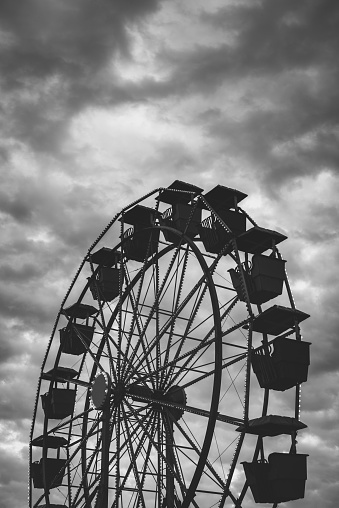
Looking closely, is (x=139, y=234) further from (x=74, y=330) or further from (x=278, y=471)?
(x=278, y=471)

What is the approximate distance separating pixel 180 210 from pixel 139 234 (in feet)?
9.08

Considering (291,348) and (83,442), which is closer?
(291,348)

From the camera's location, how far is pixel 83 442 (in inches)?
909

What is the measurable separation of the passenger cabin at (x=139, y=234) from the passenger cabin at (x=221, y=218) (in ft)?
8.03

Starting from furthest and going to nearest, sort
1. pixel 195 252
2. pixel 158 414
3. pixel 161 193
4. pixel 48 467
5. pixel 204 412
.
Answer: pixel 48 467 < pixel 161 193 < pixel 158 414 < pixel 195 252 < pixel 204 412

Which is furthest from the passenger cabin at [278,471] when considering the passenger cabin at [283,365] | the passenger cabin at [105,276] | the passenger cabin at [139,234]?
the passenger cabin at [105,276]

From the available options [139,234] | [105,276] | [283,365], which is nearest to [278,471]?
[283,365]

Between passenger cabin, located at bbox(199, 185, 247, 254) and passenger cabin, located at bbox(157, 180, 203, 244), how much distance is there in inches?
14.0

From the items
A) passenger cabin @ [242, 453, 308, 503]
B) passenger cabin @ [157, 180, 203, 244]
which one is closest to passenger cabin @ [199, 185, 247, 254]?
passenger cabin @ [157, 180, 203, 244]

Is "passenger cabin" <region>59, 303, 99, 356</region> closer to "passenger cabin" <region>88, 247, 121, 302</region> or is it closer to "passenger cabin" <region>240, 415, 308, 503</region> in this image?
"passenger cabin" <region>88, 247, 121, 302</region>

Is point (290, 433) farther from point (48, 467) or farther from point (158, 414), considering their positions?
point (48, 467)

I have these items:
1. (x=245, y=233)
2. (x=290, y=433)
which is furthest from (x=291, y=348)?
(x=245, y=233)

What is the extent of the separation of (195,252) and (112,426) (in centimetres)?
562

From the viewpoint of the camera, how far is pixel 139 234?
24016 mm
